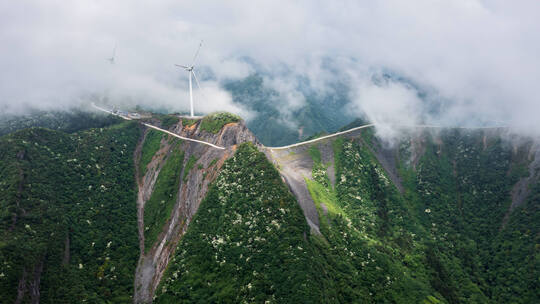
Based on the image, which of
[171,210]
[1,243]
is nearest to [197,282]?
[171,210]

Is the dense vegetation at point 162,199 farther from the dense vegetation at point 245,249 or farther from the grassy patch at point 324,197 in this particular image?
the grassy patch at point 324,197

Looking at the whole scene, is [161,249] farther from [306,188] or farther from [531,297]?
[531,297]

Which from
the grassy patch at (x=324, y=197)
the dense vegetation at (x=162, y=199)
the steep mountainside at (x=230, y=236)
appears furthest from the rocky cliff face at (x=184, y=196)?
the grassy patch at (x=324, y=197)

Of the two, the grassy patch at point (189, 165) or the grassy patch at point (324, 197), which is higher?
the grassy patch at point (189, 165)

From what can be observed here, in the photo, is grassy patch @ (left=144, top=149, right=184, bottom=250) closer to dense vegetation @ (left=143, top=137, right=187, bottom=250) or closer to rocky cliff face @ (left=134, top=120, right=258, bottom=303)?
dense vegetation @ (left=143, top=137, right=187, bottom=250)

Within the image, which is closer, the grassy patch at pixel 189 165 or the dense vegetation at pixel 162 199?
the dense vegetation at pixel 162 199

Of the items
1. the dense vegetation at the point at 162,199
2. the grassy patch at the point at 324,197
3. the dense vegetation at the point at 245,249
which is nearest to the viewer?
the dense vegetation at the point at 245,249

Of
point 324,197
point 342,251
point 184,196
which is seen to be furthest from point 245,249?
point 324,197

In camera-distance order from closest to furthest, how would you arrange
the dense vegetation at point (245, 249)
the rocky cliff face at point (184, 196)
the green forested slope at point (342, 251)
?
1. the dense vegetation at point (245, 249)
2. the green forested slope at point (342, 251)
3. the rocky cliff face at point (184, 196)
